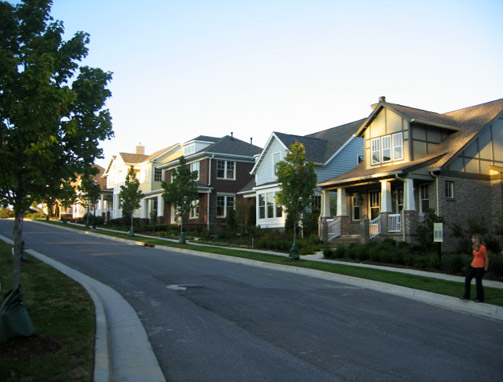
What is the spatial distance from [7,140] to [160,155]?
43712 millimetres

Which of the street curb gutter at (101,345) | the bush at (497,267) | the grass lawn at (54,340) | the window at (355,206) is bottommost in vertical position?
the street curb gutter at (101,345)

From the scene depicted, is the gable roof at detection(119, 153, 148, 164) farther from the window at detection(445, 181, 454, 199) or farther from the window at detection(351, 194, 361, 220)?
the window at detection(445, 181, 454, 199)

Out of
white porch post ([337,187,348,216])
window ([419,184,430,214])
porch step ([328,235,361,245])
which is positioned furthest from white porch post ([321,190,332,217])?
window ([419,184,430,214])

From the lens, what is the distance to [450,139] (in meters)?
26.7

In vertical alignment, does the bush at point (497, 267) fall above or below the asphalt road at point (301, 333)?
above

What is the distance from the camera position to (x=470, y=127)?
87.2 ft

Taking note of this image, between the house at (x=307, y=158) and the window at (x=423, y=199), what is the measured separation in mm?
8253

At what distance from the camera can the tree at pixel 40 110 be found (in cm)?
677

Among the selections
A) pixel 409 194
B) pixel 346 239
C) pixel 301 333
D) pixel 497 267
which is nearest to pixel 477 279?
pixel 497 267

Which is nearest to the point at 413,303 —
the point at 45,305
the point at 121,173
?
the point at 45,305

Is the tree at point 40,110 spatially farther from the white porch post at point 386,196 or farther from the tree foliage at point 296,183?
the white porch post at point 386,196

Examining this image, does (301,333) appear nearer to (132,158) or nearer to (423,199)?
(423,199)

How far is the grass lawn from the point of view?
537cm

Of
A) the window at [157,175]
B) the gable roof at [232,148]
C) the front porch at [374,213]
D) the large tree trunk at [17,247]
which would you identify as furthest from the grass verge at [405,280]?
the window at [157,175]
